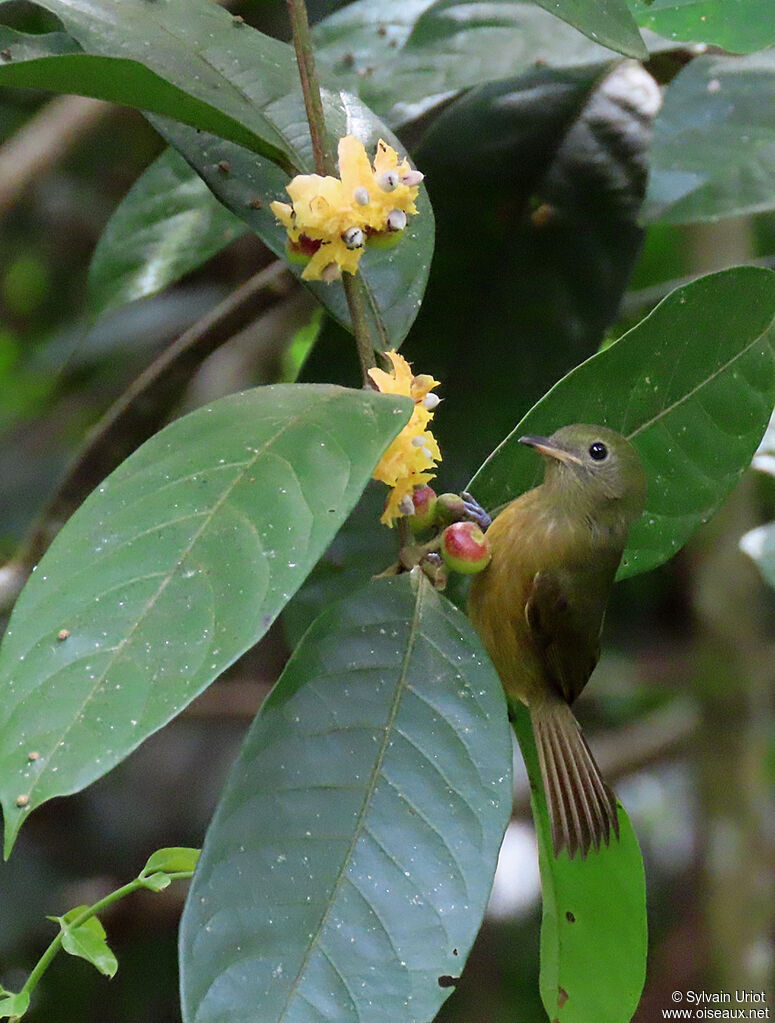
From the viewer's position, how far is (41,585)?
90 cm

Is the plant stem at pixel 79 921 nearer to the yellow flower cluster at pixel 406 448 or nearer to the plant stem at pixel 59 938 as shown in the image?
the plant stem at pixel 59 938

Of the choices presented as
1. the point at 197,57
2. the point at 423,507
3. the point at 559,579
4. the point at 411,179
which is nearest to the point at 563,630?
the point at 559,579

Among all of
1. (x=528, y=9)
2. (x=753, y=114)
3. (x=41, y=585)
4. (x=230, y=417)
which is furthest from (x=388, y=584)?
(x=528, y=9)

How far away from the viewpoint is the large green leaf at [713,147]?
164 centimetres

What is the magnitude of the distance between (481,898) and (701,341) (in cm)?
65

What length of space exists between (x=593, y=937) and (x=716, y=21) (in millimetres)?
1057

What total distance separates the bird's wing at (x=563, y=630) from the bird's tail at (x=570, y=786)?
0.06 m

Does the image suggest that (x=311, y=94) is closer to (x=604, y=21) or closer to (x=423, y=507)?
(x=604, y=21)

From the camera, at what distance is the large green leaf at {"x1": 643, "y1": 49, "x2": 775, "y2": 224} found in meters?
1.64

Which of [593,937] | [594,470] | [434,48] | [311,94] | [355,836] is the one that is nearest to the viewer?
[355,836]

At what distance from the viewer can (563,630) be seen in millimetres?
1640

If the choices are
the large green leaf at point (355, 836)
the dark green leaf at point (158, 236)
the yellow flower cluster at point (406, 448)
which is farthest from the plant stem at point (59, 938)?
the dark green leaf at point (158, 236)

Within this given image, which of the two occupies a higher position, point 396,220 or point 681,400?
point 396,220

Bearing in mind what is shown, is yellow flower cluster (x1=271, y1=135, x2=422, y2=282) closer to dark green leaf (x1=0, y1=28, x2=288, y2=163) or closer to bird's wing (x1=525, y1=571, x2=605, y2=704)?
dark green leaf (x1=0, y1=28, x2=288, y2=163)
